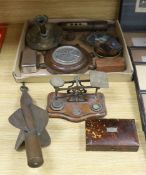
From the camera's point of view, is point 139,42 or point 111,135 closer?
point 111,135

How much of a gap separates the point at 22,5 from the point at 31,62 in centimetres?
30

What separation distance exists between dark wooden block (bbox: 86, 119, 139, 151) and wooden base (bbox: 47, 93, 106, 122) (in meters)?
0.03

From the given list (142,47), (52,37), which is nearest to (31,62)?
(52,37)

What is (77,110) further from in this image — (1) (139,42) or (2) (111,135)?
(1) (139,42)

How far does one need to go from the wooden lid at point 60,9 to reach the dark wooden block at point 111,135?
19.3 inches

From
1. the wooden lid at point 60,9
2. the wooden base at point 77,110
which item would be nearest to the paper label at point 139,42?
the wooden lid at point 60,9

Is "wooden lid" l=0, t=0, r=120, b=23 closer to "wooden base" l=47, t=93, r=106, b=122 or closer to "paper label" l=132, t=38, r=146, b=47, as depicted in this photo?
"paper label" l=132, t=38, r=146, b=47

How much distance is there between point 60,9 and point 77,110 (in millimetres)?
459

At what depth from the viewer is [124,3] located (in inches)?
38.2

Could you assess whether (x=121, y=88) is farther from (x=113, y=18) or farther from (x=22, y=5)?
(x=22, y=5)

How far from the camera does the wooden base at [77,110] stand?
733 mm

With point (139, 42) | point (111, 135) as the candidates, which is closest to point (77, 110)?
point (111, 135)

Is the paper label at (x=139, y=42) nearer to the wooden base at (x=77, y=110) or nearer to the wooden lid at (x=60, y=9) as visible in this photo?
the wooden lid at (x=60, y=9)

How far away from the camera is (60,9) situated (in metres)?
1.03
